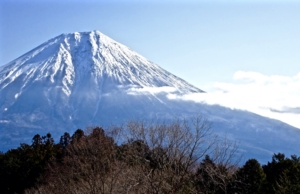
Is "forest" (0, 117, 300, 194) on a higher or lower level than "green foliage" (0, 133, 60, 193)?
higher

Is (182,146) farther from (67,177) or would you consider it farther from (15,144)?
(15,144)

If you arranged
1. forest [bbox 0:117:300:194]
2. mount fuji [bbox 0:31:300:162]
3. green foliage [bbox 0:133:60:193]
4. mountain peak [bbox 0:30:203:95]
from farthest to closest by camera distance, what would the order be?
1. mountain peak [bbox 0:30:203:95]
2. mount fuji [bbox 0:31:300:162]
3. green foliage [bbox 0:133:60:193]
4. forest [bbox 0:117:300:194]

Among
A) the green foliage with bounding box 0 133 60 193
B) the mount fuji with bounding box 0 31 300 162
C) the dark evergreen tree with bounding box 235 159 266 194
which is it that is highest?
the mount fuji with bounding box 0 31 300 162

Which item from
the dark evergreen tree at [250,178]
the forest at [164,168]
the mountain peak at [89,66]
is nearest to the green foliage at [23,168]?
the forest at [164,168]

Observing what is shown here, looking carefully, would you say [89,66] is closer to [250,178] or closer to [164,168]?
[250,178]

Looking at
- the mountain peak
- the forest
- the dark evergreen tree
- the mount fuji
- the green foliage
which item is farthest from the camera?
the mountain peak

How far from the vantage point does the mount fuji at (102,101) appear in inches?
2559

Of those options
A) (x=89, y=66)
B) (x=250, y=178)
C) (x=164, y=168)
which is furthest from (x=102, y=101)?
(x=164, y=168)

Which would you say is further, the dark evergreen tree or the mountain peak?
the mountain peak

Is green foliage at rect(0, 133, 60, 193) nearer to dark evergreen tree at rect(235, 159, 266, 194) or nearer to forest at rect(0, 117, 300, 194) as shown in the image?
forest at rect(0, 117, 300, 194)

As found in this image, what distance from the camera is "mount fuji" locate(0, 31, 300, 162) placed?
213 feet

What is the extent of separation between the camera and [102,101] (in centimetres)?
7069

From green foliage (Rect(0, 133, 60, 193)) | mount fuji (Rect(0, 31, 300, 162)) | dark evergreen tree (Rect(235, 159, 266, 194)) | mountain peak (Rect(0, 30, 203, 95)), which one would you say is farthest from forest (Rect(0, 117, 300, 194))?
mountain peak (Rect(0, 30, 203, 95))

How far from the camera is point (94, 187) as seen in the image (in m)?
14.0
